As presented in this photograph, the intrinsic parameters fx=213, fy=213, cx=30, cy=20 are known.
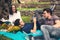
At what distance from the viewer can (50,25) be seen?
12.7 feet

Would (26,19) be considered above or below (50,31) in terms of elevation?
above

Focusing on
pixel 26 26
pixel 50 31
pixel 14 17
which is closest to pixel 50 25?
pixel 50 31

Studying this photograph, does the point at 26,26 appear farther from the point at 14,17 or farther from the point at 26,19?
the point at 14,17

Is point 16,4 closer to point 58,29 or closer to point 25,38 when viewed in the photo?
point 25,38

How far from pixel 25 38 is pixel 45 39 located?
0.37 m

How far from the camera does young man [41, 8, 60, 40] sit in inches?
151

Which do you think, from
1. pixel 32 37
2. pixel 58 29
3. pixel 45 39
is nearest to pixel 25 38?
pixel 32 37

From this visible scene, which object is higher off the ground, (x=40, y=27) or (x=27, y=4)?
(x=27, y=4)

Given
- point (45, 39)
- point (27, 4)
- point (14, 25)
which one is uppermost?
point (27, 4)

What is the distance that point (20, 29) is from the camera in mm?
3943

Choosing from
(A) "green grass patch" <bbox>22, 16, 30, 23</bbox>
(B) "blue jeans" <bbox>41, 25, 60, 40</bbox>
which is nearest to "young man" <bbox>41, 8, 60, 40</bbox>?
(B) "blue jeans" <bbox>41, 25, 60, 40</bbox>

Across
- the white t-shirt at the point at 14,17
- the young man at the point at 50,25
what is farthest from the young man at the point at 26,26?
the young man at the point at 50,25

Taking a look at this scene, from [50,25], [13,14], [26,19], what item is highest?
[13,14]

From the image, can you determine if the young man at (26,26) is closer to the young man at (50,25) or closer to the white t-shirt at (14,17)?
the white t-shirt at (14,17)
